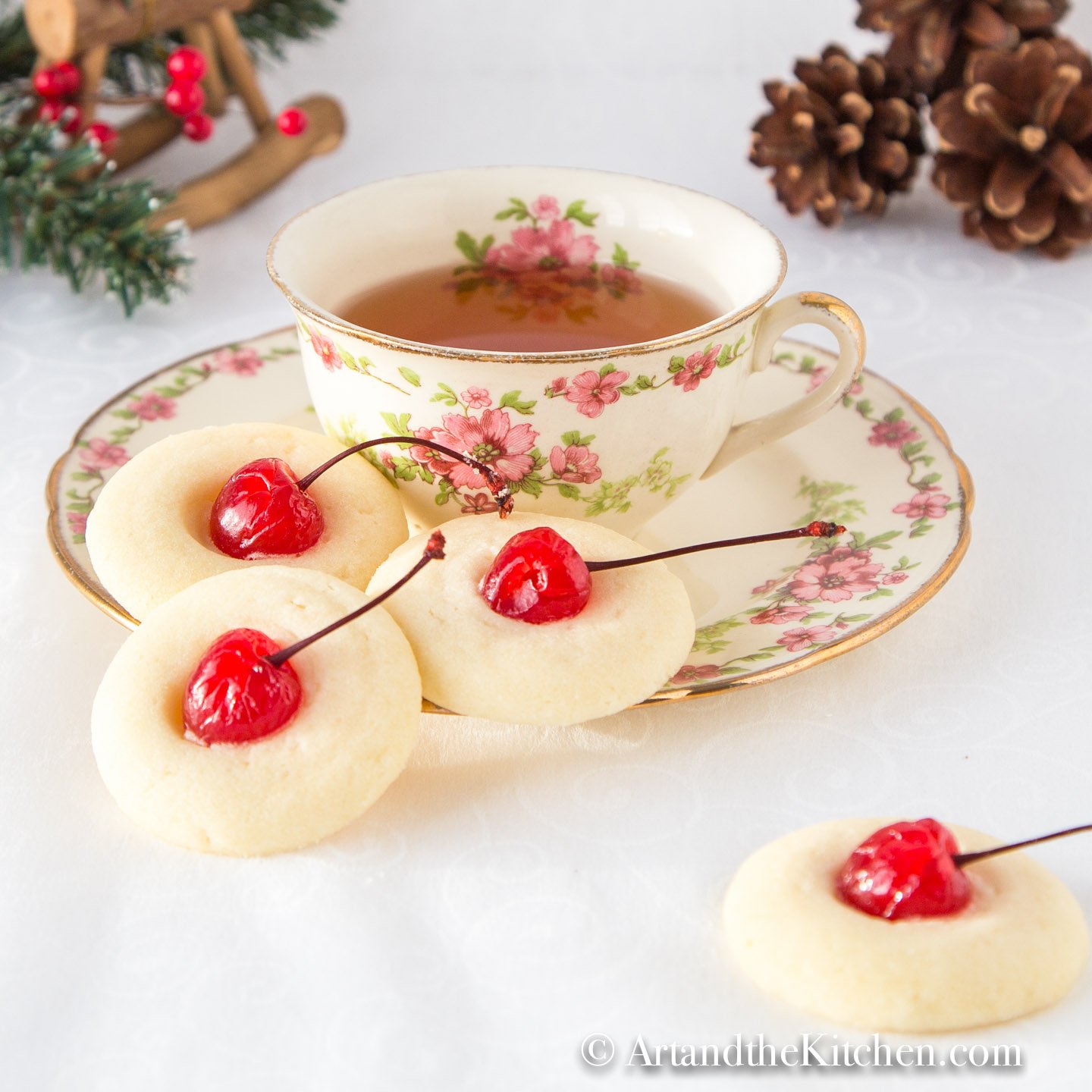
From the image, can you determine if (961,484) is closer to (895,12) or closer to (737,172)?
(895,12)

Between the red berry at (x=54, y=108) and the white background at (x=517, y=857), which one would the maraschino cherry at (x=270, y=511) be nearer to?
the white background at (x=517, y=857)

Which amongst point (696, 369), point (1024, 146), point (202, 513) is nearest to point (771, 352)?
point (696, 369)

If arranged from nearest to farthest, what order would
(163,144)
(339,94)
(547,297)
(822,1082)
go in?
1. (822,1082)
2. (547,297)
3. (163,144)
4. (339,94)

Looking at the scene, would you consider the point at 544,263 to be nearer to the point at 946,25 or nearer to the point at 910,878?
the point at 910,878

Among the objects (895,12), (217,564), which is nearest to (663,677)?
(217,564)

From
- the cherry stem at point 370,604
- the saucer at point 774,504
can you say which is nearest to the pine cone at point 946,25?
the saucer at point 774,504

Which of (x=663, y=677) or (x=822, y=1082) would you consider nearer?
(x=822, y=1082)
